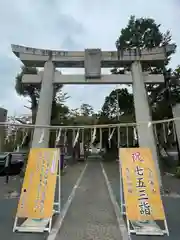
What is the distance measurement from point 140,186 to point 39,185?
2.29 metres

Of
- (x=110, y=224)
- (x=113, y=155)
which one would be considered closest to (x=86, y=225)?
(x=110, y=224)

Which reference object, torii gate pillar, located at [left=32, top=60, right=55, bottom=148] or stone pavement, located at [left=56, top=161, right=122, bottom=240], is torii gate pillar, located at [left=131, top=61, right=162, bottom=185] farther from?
torii gate pillar, located at [left=32, top=60, right=55, bottom=148]

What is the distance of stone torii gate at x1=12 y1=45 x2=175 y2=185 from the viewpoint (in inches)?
339

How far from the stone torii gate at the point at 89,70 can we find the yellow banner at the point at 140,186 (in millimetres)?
3669

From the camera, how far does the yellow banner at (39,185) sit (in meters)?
4.52

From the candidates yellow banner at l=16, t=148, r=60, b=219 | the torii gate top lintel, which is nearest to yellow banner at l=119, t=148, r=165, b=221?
yellow banner at l=16, t=148, r=60, b=219

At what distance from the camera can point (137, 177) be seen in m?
4.75

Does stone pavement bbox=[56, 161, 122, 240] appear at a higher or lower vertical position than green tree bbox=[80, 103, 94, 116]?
lower

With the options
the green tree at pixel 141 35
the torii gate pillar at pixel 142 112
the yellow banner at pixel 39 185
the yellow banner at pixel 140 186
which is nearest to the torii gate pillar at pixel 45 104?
the yellow banner at pixel 39 185

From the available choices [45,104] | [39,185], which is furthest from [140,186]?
[45,104]

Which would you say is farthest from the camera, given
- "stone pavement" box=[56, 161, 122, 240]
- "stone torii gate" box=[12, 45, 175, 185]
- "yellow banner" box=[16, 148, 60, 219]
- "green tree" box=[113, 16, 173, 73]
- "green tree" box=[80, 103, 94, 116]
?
"green tree" box=[80, 103, 94, 116]

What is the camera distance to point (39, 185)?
4.81 meters

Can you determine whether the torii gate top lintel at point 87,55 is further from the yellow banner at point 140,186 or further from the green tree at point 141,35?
the green tree at point 141,35

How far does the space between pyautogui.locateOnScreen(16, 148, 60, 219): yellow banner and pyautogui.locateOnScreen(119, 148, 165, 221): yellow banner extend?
1645mm
